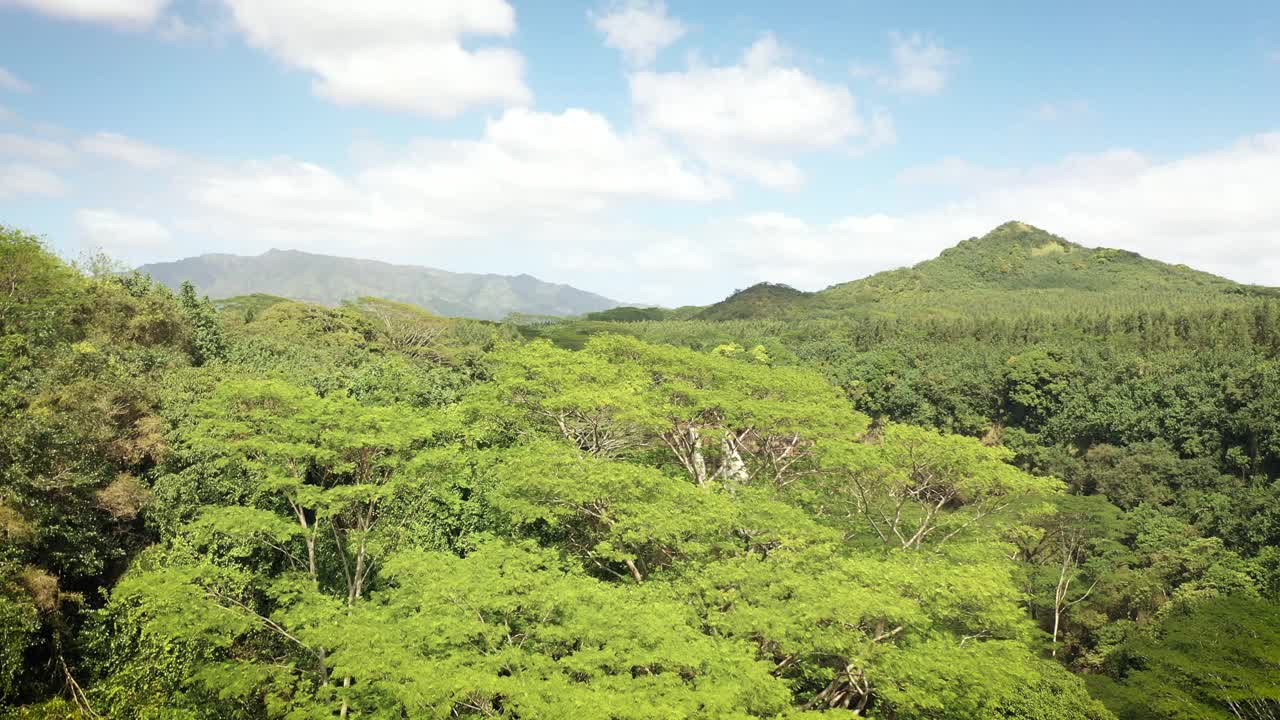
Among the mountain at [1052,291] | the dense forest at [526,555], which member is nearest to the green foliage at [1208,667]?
the dense forest at [526,555]

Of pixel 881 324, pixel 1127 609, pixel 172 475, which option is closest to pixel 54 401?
pixel 172 475

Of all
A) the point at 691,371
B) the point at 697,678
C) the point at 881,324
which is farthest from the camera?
the point at 881,324

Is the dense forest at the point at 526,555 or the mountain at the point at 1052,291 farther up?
the mountain at the point at 1052,291

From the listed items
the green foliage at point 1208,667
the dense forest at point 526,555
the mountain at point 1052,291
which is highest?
the mountain at point 1052,291

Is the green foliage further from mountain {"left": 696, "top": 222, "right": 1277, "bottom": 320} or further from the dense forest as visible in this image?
mountain {"left": 696, "top": 222, "right": 1277, "bottom": 320}

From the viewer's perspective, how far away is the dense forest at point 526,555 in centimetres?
1438

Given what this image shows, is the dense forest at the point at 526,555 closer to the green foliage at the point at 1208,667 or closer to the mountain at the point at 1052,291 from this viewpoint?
the green foliage at the point at 1208,667

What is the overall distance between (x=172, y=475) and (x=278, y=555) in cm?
409

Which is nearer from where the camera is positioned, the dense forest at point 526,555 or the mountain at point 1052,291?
the dense forest at point 526,555

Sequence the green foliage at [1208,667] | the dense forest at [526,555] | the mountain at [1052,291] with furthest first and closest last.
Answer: the mountain at [1052,291] → the green foliage at [1208,667] → the dense forest at [526,555]

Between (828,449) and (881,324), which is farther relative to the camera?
(881,324)

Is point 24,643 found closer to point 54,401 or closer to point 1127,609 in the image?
point 54,401

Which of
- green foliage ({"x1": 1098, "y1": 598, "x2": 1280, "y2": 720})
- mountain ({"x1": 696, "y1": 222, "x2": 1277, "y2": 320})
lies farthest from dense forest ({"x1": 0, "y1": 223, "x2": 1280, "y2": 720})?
mountain ({"x1": 696, "y1": 222, "x2": 1277, "y2": 320})

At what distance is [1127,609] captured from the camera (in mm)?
35812
